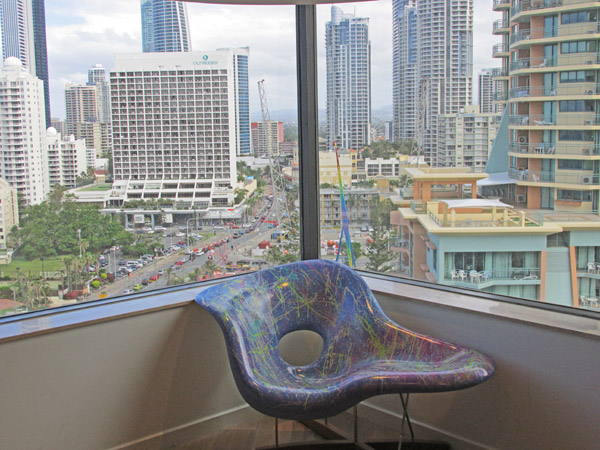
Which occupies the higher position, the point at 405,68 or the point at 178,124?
the point at 405,68

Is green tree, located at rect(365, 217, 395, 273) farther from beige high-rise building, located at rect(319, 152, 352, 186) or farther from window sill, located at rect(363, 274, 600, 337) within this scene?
beige high-rise building, located at rect(319, 152, 352, 186)

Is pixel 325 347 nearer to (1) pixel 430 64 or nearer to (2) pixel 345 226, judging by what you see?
(2) pixel 345 226

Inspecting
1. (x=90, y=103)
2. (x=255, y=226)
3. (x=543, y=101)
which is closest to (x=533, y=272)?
(x=543, y=101)

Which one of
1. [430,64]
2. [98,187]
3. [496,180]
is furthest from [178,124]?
[496,180]

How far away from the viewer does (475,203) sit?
256 centimetres

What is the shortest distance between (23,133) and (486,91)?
2.00 meters

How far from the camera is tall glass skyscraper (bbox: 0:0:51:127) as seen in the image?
2.32 meters

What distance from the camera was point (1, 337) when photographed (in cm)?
209

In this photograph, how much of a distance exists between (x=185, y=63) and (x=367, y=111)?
0.93 meters

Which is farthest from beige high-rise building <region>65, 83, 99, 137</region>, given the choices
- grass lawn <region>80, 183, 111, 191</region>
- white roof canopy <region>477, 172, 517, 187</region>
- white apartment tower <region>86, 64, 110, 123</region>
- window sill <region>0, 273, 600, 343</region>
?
white roof canopy <region>477, 172, 517, 187</region>

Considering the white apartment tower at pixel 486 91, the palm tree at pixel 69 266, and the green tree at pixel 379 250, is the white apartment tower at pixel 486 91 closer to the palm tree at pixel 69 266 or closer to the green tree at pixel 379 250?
the green tree at pixel 379 250

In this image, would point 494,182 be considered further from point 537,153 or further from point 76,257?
point 76,257

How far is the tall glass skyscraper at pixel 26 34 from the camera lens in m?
2.32

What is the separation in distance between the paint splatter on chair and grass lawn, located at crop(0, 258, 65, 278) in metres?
0.68
